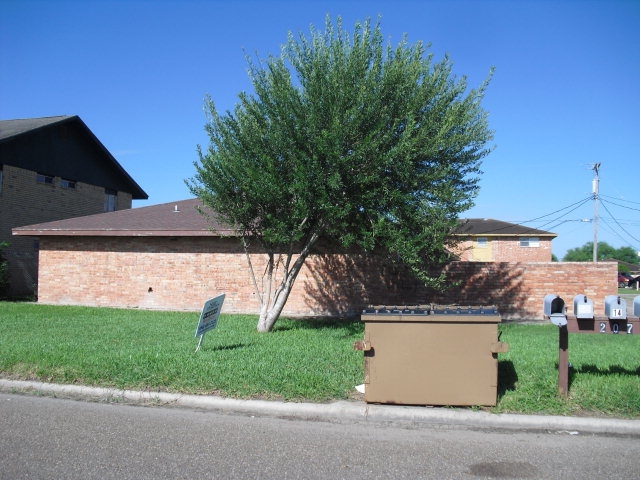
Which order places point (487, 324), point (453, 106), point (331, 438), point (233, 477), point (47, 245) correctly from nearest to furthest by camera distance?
point (233, 477) → point (331, 438) → point (487, 324) → point (453, 106) → point (47, 245)

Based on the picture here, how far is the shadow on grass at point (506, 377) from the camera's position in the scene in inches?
254

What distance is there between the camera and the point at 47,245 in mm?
17016

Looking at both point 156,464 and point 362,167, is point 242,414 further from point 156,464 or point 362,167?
point 362,167

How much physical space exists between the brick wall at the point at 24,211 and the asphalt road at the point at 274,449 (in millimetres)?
16322

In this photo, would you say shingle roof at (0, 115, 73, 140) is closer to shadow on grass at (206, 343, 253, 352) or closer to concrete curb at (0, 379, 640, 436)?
shadow on grass at (206, 343, 253, 352)

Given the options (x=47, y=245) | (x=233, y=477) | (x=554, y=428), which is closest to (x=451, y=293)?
(x=554, y=428)

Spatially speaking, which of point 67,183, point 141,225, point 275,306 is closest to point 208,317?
point 275,306

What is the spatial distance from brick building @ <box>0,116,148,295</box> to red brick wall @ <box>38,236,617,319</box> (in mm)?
4392

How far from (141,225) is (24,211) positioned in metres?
8.02

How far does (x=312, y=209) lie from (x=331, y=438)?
569 centimetres

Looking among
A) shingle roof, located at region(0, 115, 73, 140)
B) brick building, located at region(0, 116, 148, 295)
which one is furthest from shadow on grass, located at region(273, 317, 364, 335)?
shingle roof, located at region(0, 115, 73, 140)

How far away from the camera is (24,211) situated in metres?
20.9

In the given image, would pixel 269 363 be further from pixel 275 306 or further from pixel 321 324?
pixel 321 324

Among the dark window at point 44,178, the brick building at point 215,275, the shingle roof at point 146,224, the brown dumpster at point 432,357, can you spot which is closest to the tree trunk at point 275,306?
the brick building at point 215,275
